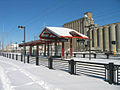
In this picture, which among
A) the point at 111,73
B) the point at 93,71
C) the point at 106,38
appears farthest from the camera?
the point at 106,38

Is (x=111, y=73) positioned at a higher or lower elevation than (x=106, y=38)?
lower

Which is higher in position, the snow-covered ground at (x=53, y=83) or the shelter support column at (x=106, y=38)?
the shelter support column at (x=106, y=38)

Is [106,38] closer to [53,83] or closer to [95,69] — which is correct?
[95,69]

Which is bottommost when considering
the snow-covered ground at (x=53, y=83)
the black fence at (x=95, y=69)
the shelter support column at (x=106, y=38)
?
the snow-covered ground at (x=53, y=83)

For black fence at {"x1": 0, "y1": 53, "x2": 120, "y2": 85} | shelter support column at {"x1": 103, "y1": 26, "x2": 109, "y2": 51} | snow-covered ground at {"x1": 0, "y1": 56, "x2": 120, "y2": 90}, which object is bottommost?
snow-covered ground at {"x1": 0, "y1": 56, "x2": 120, "y2": 90}

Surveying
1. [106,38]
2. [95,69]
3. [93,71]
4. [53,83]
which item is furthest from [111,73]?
[106,38]

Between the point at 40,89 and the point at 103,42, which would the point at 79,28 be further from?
the point at 40,89

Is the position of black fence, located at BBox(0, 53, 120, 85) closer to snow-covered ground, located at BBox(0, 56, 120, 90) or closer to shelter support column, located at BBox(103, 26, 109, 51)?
snow-covered ground, located at BBox(0, 56, 120, 90)

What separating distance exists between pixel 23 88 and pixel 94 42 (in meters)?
95.2

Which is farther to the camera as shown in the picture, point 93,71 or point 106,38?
point 106,38

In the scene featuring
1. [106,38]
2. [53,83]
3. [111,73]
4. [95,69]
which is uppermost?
[106,38]

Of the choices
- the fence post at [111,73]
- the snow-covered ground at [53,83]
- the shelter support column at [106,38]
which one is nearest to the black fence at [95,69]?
the fence post at [111,73]

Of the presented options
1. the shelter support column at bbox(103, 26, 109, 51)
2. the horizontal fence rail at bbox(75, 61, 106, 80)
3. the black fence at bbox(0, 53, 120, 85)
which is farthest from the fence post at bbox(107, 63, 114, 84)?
the shelter support column at bbox(103, 26, 109, 51)

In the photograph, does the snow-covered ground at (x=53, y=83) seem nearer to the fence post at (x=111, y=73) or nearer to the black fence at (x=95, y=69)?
the fence post at (x=111, y=73)
